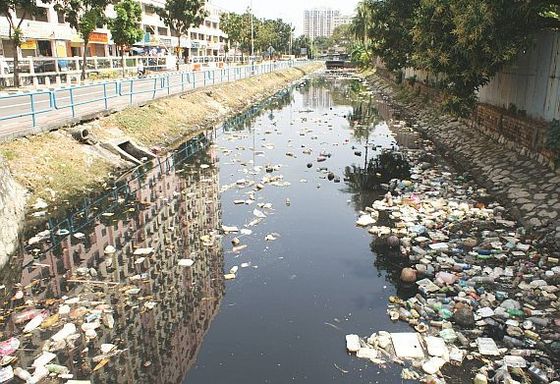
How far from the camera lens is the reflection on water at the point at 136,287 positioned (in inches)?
205

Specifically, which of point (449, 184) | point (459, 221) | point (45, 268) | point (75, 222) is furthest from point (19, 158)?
point (449, 184)

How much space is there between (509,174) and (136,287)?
8.65 meters

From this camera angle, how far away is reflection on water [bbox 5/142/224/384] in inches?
205

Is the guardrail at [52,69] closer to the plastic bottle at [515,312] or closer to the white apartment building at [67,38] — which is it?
the white apartment building at [67,38]

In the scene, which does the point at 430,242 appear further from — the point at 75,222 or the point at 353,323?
the point at 75,222

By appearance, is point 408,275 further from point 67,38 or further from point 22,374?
point 67,38

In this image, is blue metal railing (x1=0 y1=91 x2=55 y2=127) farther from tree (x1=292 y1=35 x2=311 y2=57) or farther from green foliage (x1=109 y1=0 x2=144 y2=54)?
tree (x1=292 y1=35 x2=311 y2=57)

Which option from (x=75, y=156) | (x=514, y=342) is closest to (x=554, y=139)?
(x=514, y=342)

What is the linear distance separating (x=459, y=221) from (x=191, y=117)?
14712 millimetres

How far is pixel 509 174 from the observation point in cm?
1052

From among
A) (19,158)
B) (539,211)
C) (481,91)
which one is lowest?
(539,211)

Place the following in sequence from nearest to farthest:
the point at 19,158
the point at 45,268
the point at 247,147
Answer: the point at 45,268
the point at 19,158
the point at 247,147

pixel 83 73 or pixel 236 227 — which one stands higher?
pixel 83 73

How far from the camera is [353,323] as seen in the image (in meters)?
5.87
